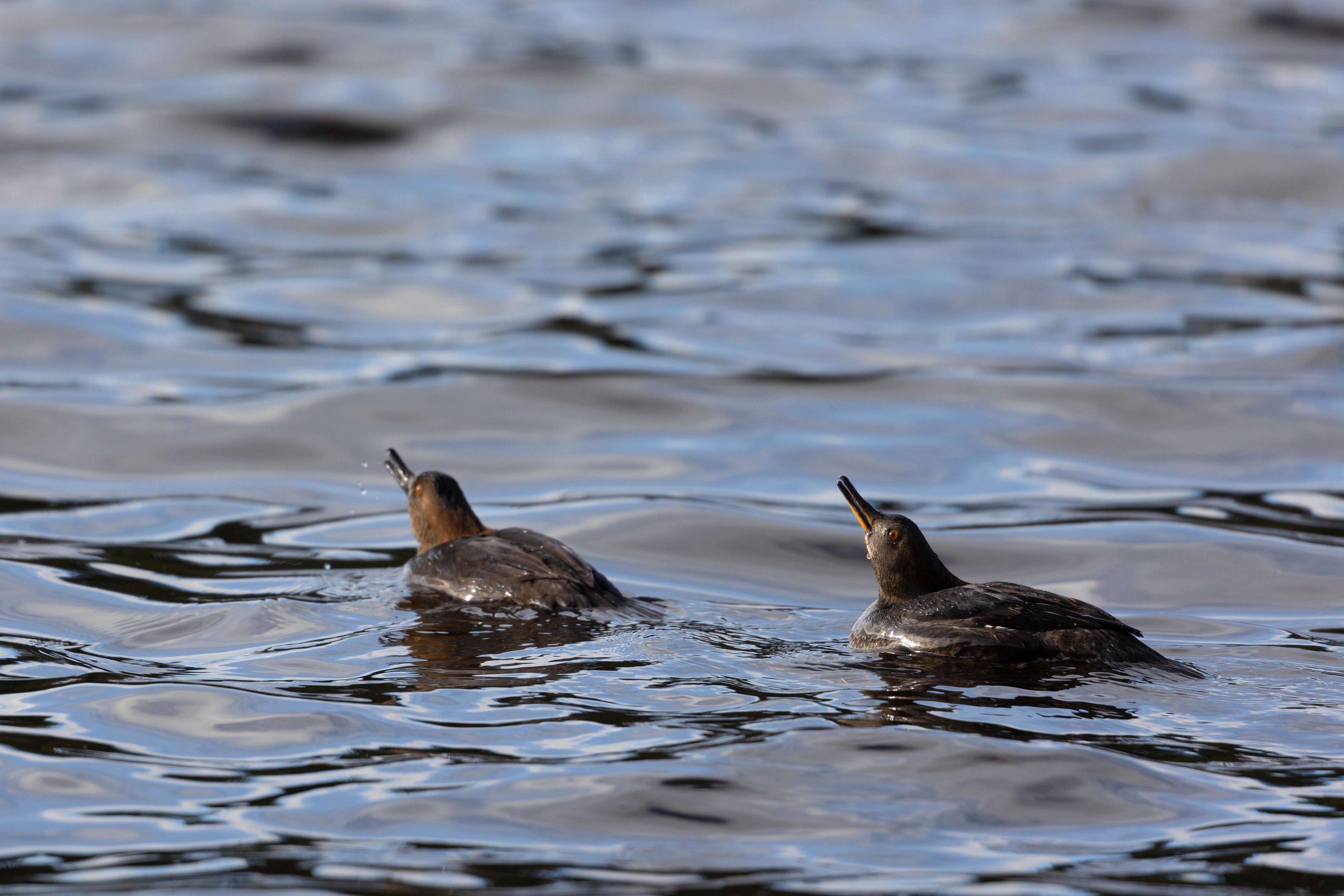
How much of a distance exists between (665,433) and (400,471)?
3.04m

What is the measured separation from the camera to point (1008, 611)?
6.73m

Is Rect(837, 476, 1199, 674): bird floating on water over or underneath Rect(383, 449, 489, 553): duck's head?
underneath

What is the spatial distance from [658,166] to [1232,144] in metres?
6.67

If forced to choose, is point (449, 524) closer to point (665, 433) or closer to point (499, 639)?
point (499, 639)

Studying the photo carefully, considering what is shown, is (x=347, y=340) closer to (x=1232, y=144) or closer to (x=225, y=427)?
→ (x=225, y=427)

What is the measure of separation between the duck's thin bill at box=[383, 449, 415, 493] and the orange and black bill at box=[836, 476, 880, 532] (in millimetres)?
2525

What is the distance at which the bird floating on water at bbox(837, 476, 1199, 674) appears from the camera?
663cm

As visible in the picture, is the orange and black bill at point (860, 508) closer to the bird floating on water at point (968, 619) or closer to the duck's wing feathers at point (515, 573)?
the bird floating on water at point (968, 619)

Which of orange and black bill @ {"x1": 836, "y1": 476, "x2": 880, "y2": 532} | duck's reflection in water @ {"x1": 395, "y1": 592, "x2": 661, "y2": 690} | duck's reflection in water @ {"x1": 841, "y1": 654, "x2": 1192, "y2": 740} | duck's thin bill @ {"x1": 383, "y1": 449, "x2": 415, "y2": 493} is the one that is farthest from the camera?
duck's thin bill @ {"x1": 383, "y1": 449, "x2": 415, "y2": 493}

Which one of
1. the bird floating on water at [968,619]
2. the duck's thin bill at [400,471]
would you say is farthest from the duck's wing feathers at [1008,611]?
the duck's thin bill at [400,471]

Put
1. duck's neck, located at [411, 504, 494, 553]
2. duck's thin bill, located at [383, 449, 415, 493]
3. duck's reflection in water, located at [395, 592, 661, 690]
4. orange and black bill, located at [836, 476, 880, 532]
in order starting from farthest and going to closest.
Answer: duck's thin bill, located at [383, 449, 415, 493] < duck's neck, located at [411, 504, 494, 553] < orange and black bill, located at [836, 476, 880, 532] < duck's reflection in water, located at [395, 592, 661, 690]

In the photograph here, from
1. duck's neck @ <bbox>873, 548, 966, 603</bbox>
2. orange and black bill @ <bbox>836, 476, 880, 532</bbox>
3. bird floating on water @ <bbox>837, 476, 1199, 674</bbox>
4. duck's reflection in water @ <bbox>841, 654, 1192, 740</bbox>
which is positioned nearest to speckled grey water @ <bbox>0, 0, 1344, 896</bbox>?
duck's reflection in water @ <bbox>841, 654, 1192, 740</bbox>

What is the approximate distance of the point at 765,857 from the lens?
16.6 feet

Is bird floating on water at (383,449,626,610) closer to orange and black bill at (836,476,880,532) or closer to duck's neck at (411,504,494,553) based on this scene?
duck's neck at (411,504,494,553)
